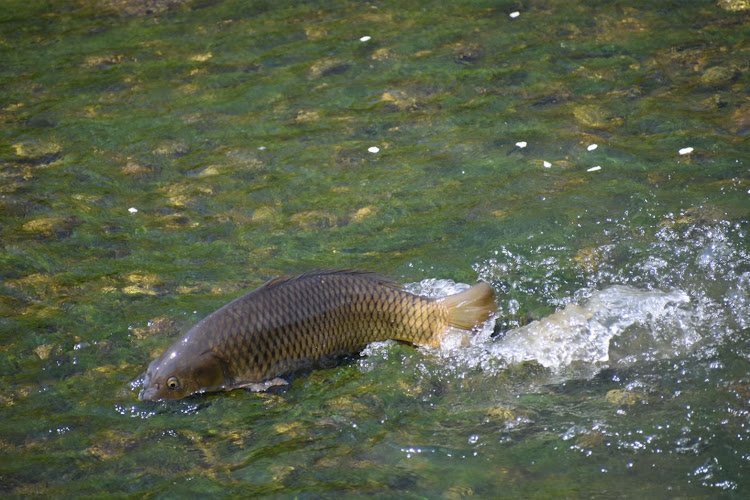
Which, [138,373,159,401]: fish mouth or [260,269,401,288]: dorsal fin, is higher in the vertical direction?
[260,269,401,288]: dorsal fin

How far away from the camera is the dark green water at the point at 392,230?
377cm

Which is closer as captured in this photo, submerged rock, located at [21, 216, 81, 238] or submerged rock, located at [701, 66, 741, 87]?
submerged rock, located at [21, 216, 81, 238]

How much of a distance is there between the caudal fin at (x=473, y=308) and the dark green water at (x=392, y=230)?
0.50 ft

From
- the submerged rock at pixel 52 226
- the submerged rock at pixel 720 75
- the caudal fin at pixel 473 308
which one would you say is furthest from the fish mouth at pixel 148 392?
the submerged rock at pixel 720 75

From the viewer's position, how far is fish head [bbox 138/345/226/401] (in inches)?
163

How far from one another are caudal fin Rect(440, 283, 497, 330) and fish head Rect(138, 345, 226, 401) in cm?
117

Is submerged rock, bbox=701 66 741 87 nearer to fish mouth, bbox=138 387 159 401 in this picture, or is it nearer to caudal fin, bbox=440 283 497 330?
caudal fin, bbox=440 283 497 330

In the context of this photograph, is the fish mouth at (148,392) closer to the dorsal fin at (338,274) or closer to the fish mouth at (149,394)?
the fish mouth at (149,394)

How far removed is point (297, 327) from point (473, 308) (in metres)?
0.88

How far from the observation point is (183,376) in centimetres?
414

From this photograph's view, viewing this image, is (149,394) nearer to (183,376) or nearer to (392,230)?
(183,376)

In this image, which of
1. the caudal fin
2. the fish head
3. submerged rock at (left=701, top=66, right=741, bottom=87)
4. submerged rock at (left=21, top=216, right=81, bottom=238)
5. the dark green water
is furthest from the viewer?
submerged rock at (left=701, top=66, right=741, bottom=87)

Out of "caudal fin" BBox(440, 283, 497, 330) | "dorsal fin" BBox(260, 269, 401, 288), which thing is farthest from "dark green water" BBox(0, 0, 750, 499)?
"dorsal fin" BBox(260, 269, 401, 288)

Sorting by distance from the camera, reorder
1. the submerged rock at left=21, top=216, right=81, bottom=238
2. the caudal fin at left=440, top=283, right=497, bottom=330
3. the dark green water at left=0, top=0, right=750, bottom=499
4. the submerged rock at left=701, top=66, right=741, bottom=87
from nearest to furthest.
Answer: the dark green water at left=0, top=0, right=750, bottom=499, the caudal fin at left=440, top=283, right=497, bottom=330, the submerged rock at left=21, top=216, right=81, bottom=238, the submerged rock at left=701, top=66, right=741, bottom=87
